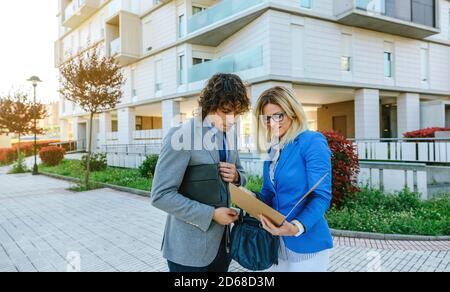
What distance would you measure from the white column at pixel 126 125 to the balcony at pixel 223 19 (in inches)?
331

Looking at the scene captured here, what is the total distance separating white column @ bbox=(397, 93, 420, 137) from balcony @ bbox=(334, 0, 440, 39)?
357cm

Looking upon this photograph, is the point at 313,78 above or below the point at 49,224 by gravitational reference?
above

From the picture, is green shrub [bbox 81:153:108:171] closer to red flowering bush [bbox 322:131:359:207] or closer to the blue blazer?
red flowering bush [bbox 322:131:359:207]

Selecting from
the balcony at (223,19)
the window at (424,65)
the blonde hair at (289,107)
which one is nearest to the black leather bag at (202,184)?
the blonde hair at (289,107)

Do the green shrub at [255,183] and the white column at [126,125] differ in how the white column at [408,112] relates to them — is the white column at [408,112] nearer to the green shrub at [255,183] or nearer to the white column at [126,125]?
the green shrub at [255,183]

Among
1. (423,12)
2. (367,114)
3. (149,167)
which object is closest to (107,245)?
(149,167)

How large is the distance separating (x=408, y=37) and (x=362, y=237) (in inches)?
686

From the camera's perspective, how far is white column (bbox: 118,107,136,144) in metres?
23.6

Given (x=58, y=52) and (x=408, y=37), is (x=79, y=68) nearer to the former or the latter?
(x=408, y=37)

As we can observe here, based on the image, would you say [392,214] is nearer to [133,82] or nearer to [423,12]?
[423,12]

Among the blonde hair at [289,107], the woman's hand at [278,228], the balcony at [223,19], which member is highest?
the balcony at [223,19]

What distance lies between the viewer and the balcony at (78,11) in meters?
26.7

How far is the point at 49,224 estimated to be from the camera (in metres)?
6.61

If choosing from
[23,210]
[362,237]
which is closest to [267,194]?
[362,237]
